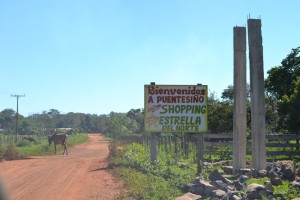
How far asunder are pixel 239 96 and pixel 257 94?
2.33 feet

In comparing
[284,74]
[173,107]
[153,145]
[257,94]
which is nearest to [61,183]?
[153,145]

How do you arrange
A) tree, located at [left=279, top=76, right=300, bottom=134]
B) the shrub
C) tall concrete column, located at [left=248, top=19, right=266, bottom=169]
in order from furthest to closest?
tree, located at [left=279, top=76, right=300, bottom=134], the shrub, tall concrete column, located at [left=248, top=19, right=266, bottom=169]

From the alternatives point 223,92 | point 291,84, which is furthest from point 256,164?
point 223,92

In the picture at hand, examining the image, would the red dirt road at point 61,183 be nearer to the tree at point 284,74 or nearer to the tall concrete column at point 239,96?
the tall concrete column at point 239,96

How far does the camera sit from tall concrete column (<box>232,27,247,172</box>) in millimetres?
16125

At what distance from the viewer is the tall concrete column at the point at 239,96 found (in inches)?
635

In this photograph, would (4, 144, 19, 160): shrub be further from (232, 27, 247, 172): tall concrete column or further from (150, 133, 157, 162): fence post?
(232, 27, 247, 172): tall concrete column

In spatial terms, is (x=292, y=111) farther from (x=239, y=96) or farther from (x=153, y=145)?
(x=239, y=96)

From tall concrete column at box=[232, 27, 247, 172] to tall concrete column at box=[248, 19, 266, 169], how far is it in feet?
1.33

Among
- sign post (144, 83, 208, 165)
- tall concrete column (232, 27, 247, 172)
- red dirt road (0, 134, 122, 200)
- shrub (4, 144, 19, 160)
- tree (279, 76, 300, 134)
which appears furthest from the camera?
tree (279, 76, 300, 134)

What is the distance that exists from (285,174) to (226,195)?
161 inches

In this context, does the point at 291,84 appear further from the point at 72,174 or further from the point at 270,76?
the point at 72,174

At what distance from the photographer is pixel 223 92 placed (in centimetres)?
5572

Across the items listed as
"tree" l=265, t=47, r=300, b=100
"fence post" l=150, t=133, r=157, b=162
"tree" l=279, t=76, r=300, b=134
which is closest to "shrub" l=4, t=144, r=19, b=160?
"fence post" l=150, t=133, r=157, b=162
